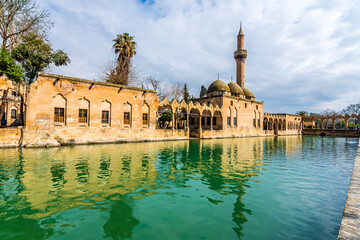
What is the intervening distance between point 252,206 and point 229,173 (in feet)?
9.85

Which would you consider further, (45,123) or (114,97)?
(114,97)

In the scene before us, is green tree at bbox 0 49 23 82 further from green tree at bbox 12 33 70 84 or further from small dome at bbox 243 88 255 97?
small dome at bbox 243 88 255 97

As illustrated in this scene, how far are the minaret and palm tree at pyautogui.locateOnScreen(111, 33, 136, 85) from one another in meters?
23.2

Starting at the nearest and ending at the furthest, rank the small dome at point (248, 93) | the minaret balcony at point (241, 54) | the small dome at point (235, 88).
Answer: the small dome at point (235, 88)
the minaret balcony at point (241, 54)
the small dome at point (248, 93)

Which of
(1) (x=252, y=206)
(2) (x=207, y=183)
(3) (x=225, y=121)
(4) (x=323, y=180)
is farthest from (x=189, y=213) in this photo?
(3) (x=225, y=121)

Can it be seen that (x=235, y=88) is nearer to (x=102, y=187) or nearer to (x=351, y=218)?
(x=102, y=187)

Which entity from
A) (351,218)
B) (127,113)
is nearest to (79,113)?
(127,113)

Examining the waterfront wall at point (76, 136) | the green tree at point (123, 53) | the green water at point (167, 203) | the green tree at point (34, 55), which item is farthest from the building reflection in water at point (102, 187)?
the green tree at point (123, 53)

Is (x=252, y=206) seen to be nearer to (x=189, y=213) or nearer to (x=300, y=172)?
(x=189, y=213)

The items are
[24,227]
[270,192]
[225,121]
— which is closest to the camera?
[24,227]

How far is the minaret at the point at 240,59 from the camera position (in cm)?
3935

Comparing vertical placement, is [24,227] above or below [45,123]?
below

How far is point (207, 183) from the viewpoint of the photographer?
6.21m

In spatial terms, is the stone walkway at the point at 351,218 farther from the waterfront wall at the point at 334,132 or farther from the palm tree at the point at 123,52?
the waterfront wall at the point at 334,132
